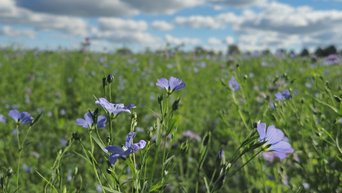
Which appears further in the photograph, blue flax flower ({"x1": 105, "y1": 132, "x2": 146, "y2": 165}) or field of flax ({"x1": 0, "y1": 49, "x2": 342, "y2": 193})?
field of flax ({"x1": 0, "y1": 49, "x2": 342, "y2": 193})

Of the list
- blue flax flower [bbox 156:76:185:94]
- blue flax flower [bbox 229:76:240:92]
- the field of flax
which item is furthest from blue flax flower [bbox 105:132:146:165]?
blue flax flower [bbox 229:76:240:92]

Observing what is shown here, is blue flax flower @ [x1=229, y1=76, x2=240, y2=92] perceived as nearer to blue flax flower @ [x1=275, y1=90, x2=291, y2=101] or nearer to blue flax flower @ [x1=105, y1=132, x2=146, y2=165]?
blue flax flower @ [x1=275, y1=90, x2=291, y2=101]

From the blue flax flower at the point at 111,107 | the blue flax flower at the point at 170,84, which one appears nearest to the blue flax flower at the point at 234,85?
the blue flax flower at the point at 170,84

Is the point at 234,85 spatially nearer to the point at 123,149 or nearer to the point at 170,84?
the point at 170,84

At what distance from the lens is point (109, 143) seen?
119 centimetres

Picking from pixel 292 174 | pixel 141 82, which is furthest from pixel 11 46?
pixel 292 174

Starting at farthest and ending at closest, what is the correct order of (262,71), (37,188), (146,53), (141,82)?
1. (146,53)
2. (262,71)
3. (141,82)
4. (37,188)

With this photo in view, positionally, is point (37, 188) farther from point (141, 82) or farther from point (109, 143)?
point (141, 82)

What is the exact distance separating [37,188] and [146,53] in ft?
24.3

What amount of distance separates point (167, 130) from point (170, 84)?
153 millimetres

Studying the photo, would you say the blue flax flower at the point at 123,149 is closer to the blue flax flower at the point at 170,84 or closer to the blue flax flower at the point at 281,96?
the blue flax flower at the point at 170,84

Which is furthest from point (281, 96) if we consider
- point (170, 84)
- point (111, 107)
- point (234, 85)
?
point (111, 107)

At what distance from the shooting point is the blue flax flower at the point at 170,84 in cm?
128

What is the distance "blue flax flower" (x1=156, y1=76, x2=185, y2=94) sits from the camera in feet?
4.22
